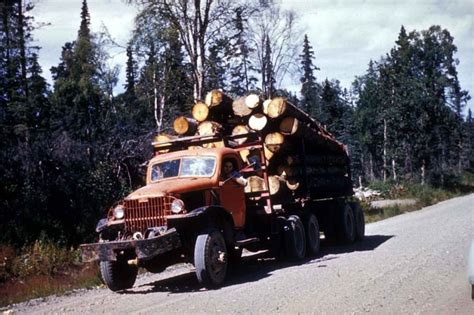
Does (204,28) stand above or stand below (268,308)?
above

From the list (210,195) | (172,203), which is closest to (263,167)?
(210,195)

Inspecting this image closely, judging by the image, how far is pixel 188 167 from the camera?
35.5 feet

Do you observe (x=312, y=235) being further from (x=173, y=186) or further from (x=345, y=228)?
(x=173, y=186)

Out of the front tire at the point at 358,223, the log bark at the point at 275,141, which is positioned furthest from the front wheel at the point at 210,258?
the front tire at the point at 358,223

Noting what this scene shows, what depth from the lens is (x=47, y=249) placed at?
1405cm

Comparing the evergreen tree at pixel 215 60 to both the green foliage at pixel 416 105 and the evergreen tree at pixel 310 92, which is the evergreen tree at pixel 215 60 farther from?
the evergreen tree at pixel 310 92

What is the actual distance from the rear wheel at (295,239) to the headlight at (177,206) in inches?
136

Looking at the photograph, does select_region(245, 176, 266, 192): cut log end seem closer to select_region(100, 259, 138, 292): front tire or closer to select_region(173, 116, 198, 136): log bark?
→ select_region(173, 116, 198, 136): log bark

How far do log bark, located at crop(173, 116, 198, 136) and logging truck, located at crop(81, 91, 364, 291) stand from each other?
23mm

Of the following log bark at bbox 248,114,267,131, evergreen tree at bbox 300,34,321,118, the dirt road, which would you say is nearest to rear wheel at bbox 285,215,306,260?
the dirt road

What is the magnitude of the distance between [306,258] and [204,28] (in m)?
11.3

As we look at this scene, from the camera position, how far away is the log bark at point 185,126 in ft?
42.0

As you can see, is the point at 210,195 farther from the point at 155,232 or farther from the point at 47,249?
the point at 47,249

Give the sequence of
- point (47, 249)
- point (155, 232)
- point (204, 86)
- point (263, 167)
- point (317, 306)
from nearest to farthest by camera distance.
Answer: point (317, 306) → point (155, 232) → point (263, 167) → point (47, 249) → point (204, 86)
